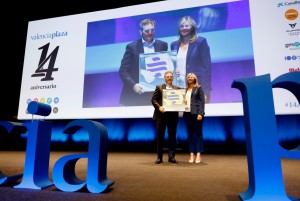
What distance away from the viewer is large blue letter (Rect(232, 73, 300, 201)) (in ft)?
3.30

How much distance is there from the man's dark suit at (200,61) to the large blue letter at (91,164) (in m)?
2.42

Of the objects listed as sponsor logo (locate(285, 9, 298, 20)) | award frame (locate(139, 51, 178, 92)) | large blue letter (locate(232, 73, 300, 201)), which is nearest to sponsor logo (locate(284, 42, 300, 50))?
sponsor logo (locate(285, 9, 298, 20))

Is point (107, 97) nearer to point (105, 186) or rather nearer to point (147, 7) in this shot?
point (147, 7)

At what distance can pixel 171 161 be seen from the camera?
250cm

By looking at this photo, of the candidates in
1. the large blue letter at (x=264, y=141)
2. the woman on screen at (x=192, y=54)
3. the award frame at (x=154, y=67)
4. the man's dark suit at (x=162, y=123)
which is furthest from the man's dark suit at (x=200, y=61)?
the large blue letter at (x=264, y=141)

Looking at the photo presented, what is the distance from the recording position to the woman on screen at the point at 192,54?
347 cm

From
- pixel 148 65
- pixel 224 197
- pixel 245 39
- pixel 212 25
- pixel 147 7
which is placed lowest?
pixel 224 197

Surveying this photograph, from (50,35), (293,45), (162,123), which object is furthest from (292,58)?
(50,35)

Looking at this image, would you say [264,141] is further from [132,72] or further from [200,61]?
[132,72]

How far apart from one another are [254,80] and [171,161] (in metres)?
1.61

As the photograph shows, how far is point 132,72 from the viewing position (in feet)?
12.4

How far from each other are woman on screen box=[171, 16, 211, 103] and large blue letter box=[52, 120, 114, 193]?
7.81 feet

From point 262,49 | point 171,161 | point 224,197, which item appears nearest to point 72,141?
point 171,161

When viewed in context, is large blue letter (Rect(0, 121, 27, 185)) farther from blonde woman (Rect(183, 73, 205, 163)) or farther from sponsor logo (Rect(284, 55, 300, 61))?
sponsor logo (Rect(284, 55, 300, 61))
